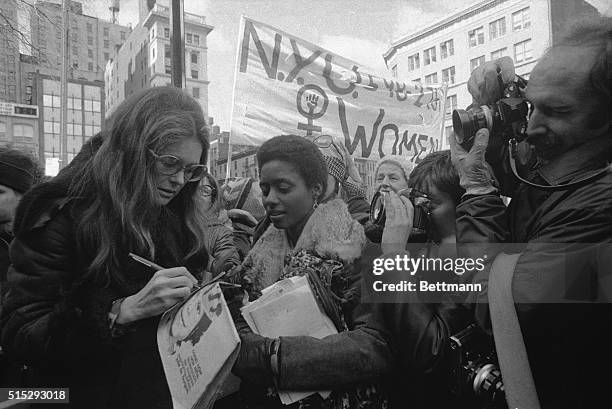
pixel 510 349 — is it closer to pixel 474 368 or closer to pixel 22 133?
pixel 474 368

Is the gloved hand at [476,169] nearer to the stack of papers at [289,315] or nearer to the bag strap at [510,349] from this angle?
the bag strap at [510,349]

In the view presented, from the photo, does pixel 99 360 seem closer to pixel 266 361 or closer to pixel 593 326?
pixel 266 361

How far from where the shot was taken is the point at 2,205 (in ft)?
5.70

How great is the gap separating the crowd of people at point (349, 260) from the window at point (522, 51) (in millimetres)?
45

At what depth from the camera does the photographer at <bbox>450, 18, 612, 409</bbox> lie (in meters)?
1.06

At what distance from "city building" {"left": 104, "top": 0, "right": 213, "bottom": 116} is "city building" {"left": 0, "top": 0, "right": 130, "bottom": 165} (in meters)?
0.06

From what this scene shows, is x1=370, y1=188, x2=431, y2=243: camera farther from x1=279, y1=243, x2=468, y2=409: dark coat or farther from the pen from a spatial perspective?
the pen

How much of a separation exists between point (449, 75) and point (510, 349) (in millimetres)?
805

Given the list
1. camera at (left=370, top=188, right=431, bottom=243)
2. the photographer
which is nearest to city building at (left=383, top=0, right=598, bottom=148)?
the photographer

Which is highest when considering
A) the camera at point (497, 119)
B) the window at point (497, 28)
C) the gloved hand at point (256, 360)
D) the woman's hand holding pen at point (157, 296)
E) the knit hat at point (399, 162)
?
the window at point (497, 28)

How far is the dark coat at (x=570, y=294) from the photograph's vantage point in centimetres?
105

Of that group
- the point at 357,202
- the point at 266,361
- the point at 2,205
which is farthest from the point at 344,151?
the point at 2,205

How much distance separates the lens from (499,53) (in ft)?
4.42

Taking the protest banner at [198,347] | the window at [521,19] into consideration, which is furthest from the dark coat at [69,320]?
the window at [521,19]
